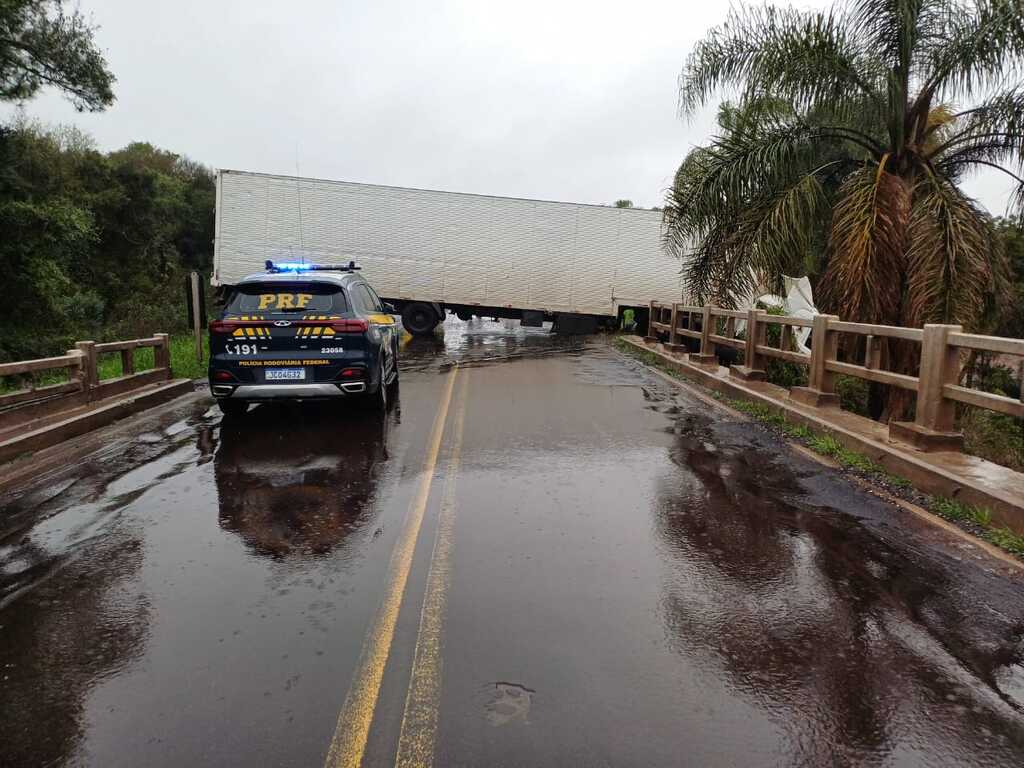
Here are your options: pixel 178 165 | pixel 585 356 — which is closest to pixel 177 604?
pixel 585 356

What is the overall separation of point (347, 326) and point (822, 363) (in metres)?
5.73

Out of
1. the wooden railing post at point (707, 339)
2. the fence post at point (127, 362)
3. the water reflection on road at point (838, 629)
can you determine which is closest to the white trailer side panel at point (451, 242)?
the wooden railing post at point (707, 339)

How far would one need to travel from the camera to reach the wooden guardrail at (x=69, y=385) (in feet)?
26.5

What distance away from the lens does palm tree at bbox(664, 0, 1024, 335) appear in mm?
10273

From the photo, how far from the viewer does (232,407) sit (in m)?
9.48

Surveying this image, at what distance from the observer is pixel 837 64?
11.2 m

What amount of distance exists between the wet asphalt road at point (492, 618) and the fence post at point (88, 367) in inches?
108

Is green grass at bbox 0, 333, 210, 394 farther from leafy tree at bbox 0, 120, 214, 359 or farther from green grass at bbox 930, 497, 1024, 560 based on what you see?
green grass at bbox 930, 497, 1024, 560

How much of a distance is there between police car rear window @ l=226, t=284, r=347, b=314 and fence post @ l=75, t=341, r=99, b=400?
2.28 m

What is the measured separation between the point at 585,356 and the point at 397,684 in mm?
14959

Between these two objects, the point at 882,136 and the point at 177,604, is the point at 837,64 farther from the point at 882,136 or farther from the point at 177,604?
the point at 177,604

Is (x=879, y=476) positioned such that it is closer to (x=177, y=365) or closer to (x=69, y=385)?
(x=69, y=385)

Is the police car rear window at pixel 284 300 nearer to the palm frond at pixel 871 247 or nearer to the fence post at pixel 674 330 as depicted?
the palm frond at pixel 871 247

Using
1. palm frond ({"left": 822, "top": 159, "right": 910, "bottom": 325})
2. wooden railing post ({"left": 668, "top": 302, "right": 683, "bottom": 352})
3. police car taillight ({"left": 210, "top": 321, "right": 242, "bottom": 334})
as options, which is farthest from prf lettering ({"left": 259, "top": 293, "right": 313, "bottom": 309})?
wooden railing post ({"left": 668, "top": 302, "right": 683, "bottom": 352})
